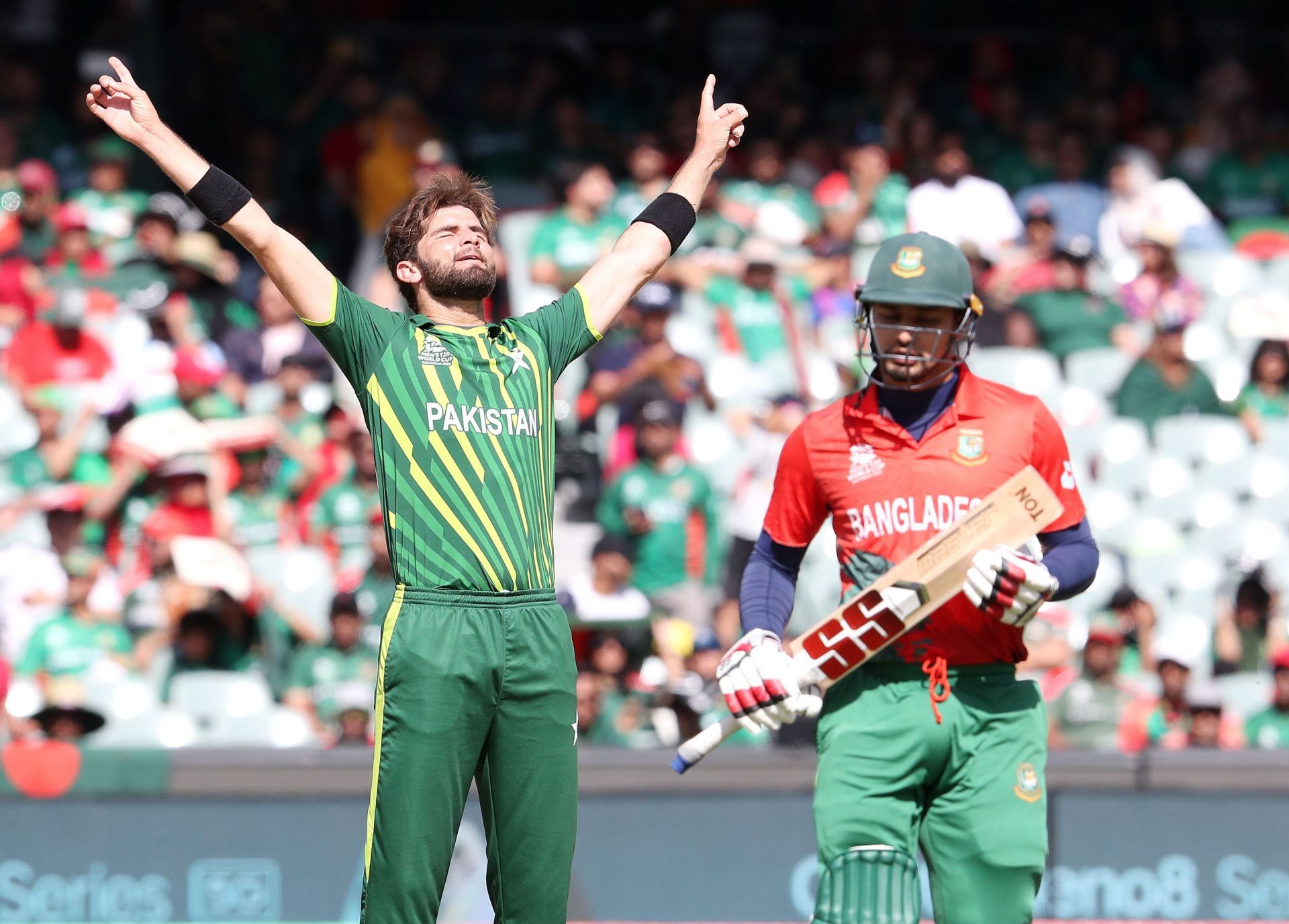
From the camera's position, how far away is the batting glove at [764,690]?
4477 millimetres

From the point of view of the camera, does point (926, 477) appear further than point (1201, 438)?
No

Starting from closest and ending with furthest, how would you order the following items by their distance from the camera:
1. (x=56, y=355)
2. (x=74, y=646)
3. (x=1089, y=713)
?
(x=1089, y=713)
(x=74, y=646)
(x=56, y=355)

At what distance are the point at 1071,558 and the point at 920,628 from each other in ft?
1.32

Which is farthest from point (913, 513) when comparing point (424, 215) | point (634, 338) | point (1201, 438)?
point (1201, 438)

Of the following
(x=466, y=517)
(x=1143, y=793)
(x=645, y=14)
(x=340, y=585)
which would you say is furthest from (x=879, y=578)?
(x=645, y=14)

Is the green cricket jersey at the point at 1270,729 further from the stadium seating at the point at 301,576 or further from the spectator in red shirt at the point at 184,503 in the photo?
the spectator in red shirt at the point at 184,503

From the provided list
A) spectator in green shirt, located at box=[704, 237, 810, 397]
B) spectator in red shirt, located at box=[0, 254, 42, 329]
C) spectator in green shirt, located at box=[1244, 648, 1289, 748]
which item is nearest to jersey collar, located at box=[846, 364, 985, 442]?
spectator in green shirt, located at box=[1244, 648, 1289, 748]

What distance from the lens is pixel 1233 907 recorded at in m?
7.09

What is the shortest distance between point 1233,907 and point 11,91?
Result: 356 inches

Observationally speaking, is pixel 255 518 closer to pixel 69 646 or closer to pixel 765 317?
pixel 69 646

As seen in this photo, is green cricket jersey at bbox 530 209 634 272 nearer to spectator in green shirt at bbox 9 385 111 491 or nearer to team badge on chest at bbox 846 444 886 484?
spectator in green shirt at bbox 9 385 111 491

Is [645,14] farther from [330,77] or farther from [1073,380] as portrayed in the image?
[1073,380]

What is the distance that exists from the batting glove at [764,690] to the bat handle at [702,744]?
106 mm

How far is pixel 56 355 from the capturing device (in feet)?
32.8
